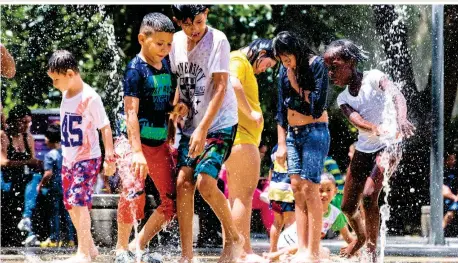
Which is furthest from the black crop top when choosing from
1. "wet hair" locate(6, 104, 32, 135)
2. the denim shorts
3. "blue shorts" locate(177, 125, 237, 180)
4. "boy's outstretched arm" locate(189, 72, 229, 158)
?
→ "wet hair" locate(6, 104, 32, 135)

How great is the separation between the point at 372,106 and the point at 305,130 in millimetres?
855

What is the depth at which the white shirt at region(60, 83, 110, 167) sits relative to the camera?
684 cm

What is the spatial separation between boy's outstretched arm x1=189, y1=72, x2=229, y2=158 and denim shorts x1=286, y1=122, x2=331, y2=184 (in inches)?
37.2

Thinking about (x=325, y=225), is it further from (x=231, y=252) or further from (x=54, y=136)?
(x=54, y=136)

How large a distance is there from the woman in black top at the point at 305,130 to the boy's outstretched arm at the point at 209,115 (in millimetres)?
805

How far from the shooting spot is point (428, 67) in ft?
42.5

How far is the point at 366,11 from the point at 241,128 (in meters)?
7.47

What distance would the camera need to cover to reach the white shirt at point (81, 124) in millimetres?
6844

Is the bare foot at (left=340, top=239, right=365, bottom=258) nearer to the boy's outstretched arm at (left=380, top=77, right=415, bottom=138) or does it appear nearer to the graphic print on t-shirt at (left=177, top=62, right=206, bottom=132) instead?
the boy's outstretched arm at (left=380, top=77, right=415, bottom=138)

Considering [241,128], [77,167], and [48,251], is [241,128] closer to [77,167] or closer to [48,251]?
[77,167]

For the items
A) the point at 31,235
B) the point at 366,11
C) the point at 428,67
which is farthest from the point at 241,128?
the point at 366,11

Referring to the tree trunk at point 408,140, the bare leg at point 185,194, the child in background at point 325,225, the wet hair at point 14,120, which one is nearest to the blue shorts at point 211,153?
the bare leg at point 185,194

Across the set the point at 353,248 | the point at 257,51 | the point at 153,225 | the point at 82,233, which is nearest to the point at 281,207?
the point at 353,248

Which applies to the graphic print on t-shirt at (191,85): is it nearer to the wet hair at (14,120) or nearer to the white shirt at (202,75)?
the white shirt at (202,75)
